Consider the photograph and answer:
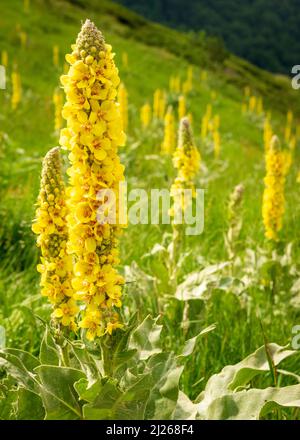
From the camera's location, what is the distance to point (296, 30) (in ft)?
604

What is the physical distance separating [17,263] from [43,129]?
30.5 ft

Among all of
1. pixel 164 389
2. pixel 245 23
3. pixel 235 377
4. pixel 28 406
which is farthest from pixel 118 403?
pixel 245 23

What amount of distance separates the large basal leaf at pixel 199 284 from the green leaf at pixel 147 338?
4.36 feet

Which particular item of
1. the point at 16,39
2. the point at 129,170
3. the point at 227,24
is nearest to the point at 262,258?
the point at 129,170

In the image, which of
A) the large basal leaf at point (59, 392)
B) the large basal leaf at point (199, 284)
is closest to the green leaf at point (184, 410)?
the large basal leaf at point (59, 392)

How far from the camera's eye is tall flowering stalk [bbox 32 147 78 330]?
7.85 ft

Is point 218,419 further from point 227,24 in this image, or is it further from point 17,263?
Answer: point 227,24

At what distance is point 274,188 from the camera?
194 inches

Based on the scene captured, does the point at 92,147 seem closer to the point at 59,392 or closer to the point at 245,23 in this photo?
the point at 59,392

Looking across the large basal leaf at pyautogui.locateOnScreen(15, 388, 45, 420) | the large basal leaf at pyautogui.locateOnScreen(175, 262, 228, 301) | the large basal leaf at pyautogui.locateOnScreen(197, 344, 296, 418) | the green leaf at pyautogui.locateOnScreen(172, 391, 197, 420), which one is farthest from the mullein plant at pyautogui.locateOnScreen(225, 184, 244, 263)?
the large basal leaf at pyautogui.locateOnScreen(15, 388, 45, 420)

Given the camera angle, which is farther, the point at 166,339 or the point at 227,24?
the point at 227,24

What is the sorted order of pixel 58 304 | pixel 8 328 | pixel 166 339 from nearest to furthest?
pixel 58 304, pixel 8 328, pixel 166 339

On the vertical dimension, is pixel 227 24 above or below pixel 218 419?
above

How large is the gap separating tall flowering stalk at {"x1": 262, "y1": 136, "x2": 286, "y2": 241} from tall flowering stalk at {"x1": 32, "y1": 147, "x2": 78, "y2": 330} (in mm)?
2881
